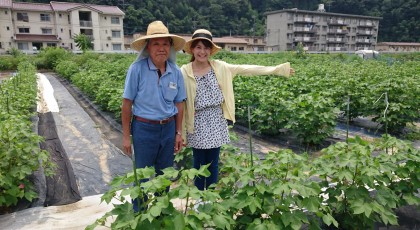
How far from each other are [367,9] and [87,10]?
57.7 m

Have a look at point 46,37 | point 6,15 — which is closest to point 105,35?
point 46,37

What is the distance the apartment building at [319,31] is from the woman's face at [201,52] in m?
51.9

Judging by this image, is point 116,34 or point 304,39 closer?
point 116,34

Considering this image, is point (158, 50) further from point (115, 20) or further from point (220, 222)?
point (115, 20)

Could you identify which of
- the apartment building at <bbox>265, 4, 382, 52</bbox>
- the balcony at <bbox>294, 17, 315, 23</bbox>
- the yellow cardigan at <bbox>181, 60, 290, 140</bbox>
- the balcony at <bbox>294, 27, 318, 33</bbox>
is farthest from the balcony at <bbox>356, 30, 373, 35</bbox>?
the yellow cardigan at <bbox>181, 60, 290, 140</bbox>

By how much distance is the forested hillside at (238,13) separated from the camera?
2071 inches

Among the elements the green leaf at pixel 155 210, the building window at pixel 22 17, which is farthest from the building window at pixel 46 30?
the green leaf at pixel 155 210

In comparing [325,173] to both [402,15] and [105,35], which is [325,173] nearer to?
[105,35]

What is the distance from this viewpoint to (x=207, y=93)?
9.22 ft

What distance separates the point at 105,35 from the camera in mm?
41281

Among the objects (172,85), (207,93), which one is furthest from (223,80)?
(172,85)

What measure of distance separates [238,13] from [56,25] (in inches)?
1511

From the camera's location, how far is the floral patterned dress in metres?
2.80

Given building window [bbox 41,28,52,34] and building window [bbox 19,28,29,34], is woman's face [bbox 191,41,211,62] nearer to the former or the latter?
building window [bbox 19,28,29,34]
